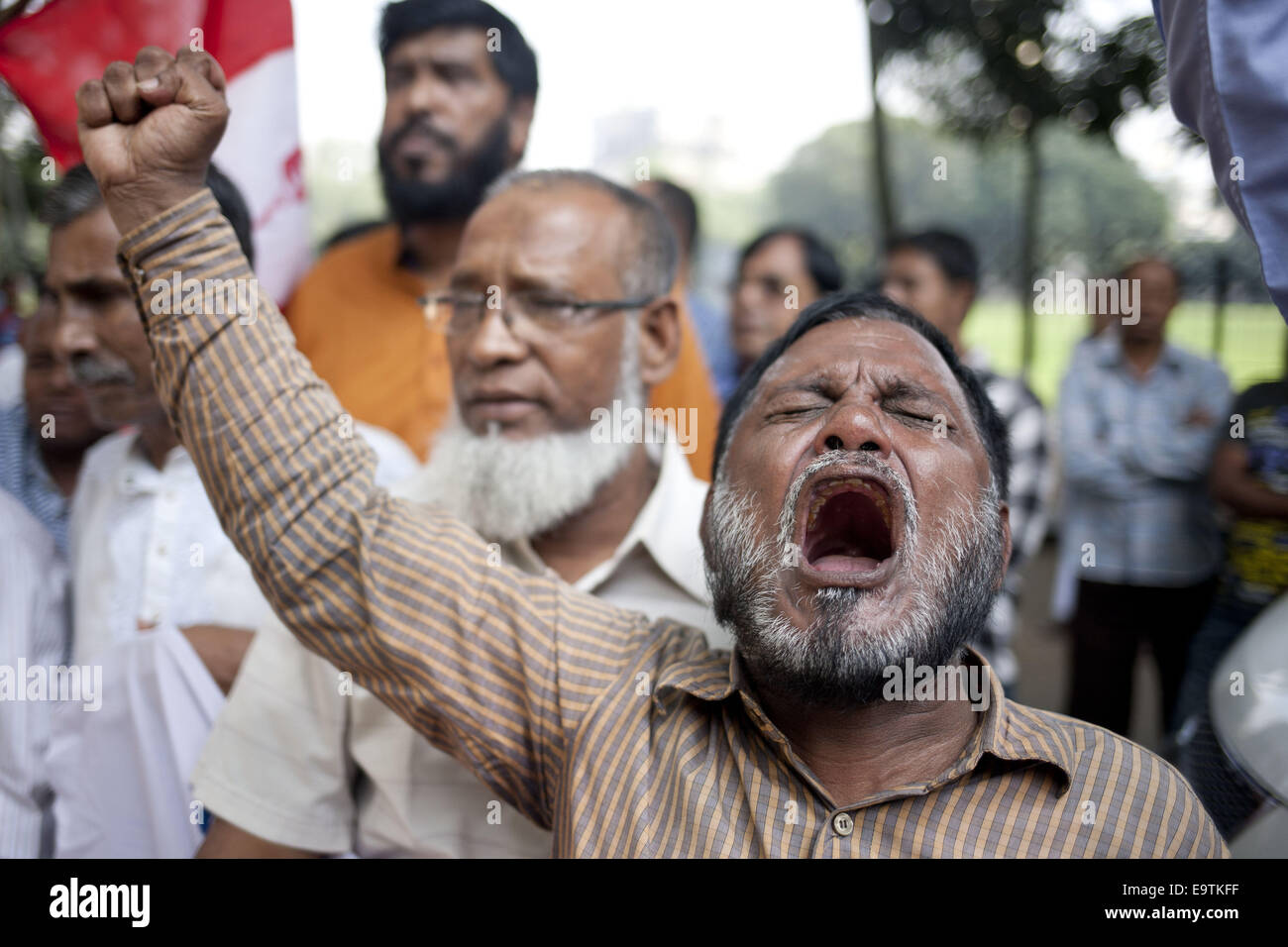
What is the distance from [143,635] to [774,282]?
106 inches

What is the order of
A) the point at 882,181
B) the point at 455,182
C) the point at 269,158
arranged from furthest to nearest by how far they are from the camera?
1. the point at 882,181
2. the point at 455,182
3. the point at 269,158

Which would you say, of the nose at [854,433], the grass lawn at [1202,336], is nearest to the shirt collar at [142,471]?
the nose at [854,433]

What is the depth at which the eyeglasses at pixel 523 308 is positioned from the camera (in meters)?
2.17

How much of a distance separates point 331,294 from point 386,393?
38 centimetres

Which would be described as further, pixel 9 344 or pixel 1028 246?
pixel 1028 246

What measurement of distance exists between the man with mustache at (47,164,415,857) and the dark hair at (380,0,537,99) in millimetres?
850

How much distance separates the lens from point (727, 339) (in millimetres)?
4641

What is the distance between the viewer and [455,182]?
3.12 meters

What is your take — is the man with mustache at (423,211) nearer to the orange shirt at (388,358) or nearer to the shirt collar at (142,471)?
the orange shirt at (388,358)

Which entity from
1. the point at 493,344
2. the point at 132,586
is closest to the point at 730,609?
the point at 493,344

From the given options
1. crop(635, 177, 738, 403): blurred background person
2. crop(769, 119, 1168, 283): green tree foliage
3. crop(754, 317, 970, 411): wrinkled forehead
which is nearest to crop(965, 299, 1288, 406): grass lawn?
crop(769, 119, 1168, 283): green tree foliage

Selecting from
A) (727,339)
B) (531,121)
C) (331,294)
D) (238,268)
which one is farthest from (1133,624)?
(238,268)

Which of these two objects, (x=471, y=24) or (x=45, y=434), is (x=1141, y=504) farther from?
(x=45, y=434)
